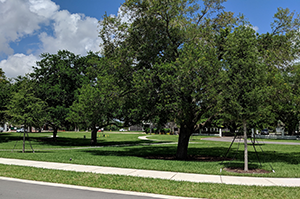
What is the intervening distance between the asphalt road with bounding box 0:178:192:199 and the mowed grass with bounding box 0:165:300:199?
0.37 metres

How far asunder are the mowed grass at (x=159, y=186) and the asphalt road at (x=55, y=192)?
37 centimetres

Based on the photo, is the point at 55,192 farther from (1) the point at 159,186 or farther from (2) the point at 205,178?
(2) the point at 205,178

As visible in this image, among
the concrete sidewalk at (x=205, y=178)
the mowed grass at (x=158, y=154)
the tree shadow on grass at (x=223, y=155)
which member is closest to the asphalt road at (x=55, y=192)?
the concrete sidewalk at (x=205, y=178)

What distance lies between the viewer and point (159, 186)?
7613 mm

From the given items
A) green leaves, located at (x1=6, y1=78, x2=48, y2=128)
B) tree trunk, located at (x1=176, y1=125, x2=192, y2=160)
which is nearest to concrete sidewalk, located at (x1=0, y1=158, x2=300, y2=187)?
tree trunk, located at (x1=176, y1=125, x2=192, y2=160)

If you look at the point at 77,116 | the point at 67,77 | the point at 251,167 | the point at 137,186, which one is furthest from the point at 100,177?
the point at 67,77

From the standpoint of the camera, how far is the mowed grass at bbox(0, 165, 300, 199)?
22.2 feet

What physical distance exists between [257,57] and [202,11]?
613cm

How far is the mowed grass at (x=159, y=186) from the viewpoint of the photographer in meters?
6.77

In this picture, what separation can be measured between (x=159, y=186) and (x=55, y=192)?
308 centimetres

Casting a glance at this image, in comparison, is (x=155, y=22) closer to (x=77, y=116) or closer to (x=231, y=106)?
(x=231, y=106)

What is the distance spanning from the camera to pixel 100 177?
8766 millimetres

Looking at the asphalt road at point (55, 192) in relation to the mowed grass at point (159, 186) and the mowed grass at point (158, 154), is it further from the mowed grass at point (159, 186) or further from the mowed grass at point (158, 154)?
the mowed grass at point (158, 154)

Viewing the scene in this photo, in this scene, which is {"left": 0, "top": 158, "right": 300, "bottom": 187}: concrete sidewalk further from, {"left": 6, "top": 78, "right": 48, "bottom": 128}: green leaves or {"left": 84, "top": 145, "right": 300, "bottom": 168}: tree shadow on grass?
{"left": 6, "top": 78, "right": 48, "bottom": 128}: green leaves
